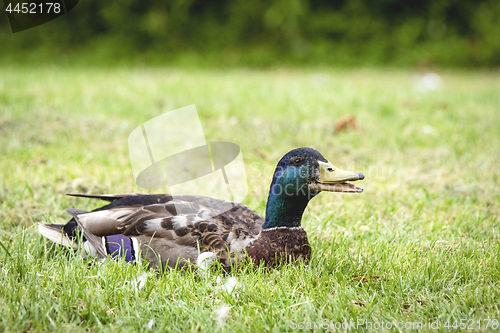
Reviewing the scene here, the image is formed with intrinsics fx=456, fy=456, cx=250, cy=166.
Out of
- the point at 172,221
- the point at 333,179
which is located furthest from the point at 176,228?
the point at 333,179

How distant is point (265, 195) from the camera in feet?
11.1

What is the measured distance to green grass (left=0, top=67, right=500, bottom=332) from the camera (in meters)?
1.86

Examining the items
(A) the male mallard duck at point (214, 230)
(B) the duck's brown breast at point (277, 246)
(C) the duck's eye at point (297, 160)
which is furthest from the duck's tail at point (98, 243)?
(C) the duck's eye at point (297, 160)

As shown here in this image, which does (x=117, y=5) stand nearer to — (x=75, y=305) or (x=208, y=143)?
(x=208, y=143)

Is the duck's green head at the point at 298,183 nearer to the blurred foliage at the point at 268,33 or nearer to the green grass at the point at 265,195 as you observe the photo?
the green grass at the point at 265,195

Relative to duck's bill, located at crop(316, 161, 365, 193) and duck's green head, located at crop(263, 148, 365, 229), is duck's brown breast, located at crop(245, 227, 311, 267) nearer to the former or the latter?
duck's green head, located at crop(263, 148, 365, 229)

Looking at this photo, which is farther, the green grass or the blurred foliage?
the blurred foliage

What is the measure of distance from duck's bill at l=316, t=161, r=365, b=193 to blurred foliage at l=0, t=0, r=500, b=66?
8.56 meters

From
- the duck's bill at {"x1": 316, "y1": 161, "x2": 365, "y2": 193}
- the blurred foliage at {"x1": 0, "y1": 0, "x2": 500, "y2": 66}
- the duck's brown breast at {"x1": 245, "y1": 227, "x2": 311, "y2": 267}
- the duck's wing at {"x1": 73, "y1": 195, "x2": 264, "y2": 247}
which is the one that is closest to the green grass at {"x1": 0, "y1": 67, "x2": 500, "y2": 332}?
the duck's brown breast at {"x1": 245, "y1": 227, "x2": 311, "y2": 267}

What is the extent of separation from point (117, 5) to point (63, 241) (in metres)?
9.09

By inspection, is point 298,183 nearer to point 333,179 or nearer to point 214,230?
point 333,179

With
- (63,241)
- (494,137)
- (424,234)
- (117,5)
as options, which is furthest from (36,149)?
(117,5)

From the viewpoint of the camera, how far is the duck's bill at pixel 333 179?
81.9 inches

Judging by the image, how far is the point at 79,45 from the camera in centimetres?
1049
